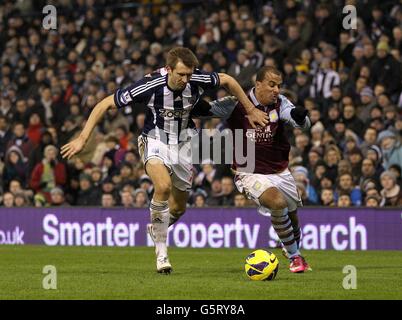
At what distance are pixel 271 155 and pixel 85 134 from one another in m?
2.28

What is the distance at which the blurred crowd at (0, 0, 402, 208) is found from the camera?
722 inches

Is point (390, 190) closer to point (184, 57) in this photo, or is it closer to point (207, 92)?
point (207, 92)

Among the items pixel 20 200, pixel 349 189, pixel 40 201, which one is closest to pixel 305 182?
pixel 349 189

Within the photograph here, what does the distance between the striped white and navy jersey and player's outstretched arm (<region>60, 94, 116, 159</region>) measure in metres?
0.12

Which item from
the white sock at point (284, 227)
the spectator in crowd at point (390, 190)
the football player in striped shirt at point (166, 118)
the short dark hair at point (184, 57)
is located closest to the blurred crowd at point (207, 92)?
the spectator in crowd at point (390, 190)

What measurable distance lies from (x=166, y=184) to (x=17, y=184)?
33.9ft

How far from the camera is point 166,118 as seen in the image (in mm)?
11883

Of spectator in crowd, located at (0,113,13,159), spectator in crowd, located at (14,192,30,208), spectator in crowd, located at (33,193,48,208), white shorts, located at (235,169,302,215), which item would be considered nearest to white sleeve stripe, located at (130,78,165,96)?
white shorts, located at (235,169,302,215)

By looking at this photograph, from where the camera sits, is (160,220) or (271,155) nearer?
(160,220)

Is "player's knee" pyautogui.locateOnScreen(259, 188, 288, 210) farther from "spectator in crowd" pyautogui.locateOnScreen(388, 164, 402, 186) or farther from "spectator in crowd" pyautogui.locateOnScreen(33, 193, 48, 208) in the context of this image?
"spectator in crowd" pyautogui.locateOnScreen(33, 193, 48, 208)

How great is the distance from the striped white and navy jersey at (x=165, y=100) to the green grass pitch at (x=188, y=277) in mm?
1605

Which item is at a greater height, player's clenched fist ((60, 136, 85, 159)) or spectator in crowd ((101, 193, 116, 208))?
player's clenched fist ((60, 136, 85, 159))

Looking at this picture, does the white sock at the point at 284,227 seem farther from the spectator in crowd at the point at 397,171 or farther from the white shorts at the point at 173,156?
the spectator in crowd at the point at 397,171

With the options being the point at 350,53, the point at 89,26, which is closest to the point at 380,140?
the point at 350,53
